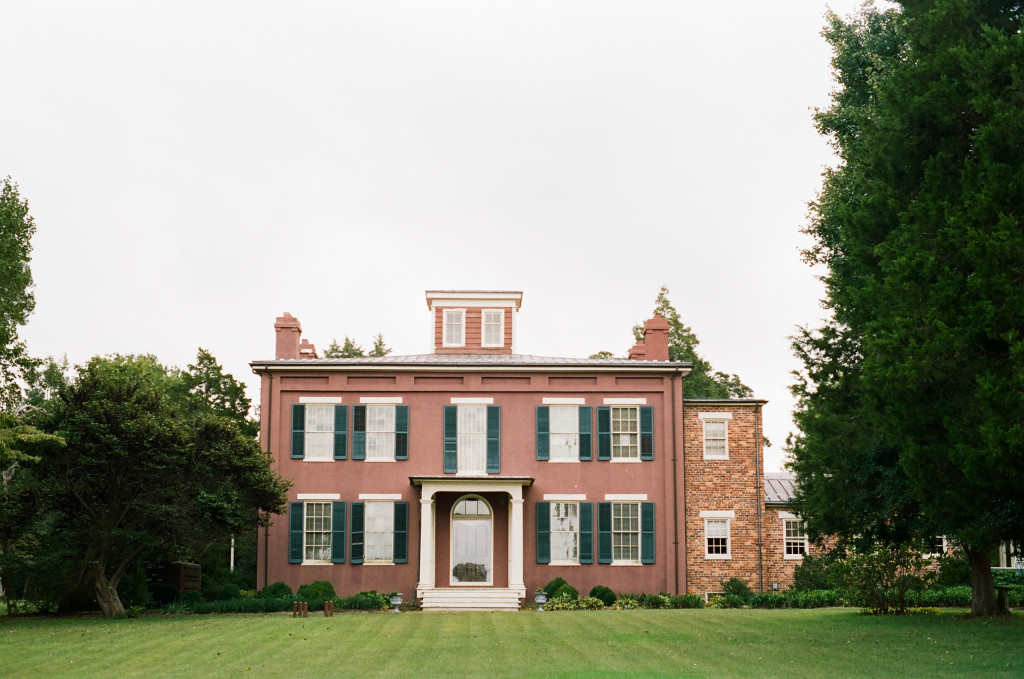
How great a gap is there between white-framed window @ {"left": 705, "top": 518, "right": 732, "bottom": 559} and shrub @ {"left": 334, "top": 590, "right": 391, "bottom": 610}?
28.7 feet

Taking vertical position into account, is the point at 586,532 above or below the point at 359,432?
below

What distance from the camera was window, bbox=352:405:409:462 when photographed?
28.9m

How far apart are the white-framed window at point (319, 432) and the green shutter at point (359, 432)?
0.59m

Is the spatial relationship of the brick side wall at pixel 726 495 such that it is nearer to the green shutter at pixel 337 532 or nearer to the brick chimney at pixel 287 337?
the green shutter at pixel 337 532

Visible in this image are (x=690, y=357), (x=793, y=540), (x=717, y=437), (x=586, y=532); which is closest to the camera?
(x=586, y=532)

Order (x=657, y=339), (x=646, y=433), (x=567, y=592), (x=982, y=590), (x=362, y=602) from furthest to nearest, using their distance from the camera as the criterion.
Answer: (x=657, y=339)
(x=646, y=433)
(x=567, y=592)
(x=362, y=602)
(x=982, y=590)

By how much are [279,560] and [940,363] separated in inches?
748

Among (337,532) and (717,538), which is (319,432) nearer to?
(337,532)

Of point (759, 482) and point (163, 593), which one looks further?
point (759, 482)

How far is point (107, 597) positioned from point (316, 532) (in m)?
6.66

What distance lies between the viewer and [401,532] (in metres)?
28.4

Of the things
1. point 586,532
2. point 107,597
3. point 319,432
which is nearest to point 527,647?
point 107,597

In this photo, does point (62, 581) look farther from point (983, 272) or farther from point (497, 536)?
point (983, 272)

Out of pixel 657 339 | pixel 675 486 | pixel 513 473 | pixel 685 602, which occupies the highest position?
pixel 657 339
